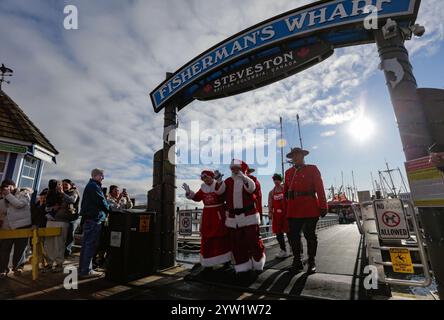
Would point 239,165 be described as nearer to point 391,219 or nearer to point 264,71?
point 264,71

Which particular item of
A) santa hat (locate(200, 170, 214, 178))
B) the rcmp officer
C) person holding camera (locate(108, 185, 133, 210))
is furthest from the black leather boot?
person holding camera (locate(108, 185, 133, 210))

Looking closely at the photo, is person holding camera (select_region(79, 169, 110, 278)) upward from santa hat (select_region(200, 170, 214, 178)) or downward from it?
downward

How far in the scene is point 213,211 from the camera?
3.88m

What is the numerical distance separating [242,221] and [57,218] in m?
3.66

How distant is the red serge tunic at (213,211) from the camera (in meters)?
3.79

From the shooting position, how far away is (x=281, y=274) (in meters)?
3.53

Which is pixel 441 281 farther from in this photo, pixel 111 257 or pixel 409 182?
pixel 111 257

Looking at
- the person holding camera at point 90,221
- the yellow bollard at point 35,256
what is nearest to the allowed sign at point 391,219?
the person holding camera at point 90,221

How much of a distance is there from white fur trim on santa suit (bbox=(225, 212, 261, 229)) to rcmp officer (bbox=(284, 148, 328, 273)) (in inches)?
26.0

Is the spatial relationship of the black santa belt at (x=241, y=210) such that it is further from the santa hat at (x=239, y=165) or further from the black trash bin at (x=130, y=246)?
the black trash bin at (x=130, y=246)

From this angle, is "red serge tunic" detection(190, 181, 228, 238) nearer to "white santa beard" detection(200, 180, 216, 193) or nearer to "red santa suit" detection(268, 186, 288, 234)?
"white santa beard" detection(200, 180, 216, 193)

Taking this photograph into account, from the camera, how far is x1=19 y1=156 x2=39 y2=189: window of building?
787 centimetres

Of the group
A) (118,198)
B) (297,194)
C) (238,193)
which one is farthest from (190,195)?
(118,198)
